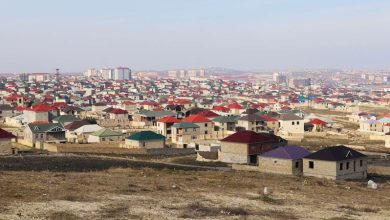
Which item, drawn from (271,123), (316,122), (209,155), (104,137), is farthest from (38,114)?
(316,122)

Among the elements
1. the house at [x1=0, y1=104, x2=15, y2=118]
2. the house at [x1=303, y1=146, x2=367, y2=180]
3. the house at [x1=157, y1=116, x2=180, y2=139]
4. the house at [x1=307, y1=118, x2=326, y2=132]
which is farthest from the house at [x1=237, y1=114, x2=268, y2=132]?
the house at [x1=0, y1=104, x2=15, y2=118]

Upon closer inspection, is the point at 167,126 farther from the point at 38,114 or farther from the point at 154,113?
the point at 38,114

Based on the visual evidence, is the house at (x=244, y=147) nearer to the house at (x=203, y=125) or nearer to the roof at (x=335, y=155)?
the roof at (x=335, y=155)

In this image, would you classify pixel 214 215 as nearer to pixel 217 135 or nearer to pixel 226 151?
pixel 226 151

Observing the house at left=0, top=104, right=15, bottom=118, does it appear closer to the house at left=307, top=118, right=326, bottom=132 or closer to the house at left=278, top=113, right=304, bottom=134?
the house at left=278, top=113, right=304, bottom=134

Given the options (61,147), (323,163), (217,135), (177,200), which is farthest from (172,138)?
(177,200)

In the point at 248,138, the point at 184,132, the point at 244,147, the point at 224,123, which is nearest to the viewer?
the point at 244,147

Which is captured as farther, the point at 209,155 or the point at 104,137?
the point at 104,137
